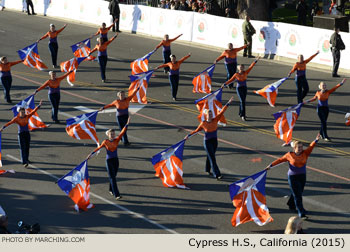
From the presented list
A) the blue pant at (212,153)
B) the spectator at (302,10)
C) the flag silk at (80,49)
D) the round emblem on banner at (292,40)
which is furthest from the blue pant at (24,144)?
the spectator at (302,10)

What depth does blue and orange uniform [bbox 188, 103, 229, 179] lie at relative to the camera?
55.6ft

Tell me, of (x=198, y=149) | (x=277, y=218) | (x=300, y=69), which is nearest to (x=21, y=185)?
(x=198, y=149)

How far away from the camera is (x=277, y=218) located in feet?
49.7

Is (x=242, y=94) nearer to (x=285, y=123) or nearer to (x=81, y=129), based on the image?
(x=285, y=123)

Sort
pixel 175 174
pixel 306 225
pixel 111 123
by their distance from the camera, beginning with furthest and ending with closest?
pixel 111 123 → pixel 175 174 → pixel 306 225

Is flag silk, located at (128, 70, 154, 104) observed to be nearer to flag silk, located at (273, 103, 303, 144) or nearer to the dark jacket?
flag silk, located at (273, 103, 303, 144)

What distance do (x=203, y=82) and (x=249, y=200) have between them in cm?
1003

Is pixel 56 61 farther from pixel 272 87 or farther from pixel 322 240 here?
pixel 322 240

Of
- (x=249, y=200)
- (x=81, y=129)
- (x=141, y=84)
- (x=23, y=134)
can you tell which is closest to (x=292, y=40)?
(x=141, y=84)

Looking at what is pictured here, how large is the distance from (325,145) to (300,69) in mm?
3900

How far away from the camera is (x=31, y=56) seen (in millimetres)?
27219

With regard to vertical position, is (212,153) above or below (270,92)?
below

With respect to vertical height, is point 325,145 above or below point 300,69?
below

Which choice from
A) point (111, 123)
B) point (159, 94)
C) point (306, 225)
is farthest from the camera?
point (159, 94)
